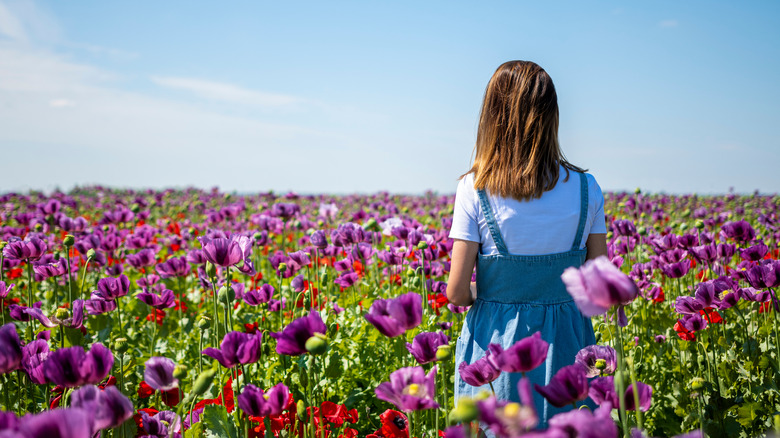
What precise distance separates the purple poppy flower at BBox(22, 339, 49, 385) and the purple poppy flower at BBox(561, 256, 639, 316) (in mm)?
1367

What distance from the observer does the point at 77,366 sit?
4.53 ft

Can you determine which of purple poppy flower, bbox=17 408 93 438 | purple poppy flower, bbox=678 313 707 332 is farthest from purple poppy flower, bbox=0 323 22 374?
purple poppy flower, bbox=678 313 707 332

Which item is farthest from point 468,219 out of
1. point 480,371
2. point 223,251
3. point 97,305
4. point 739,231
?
point 739,231

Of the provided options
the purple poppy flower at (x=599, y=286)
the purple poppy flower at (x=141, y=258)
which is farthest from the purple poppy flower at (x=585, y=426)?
the purple poppy flower at (x=141, y=258)

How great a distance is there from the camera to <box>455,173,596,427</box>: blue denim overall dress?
2139mm

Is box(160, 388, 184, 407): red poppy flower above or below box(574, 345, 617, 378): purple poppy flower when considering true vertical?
below

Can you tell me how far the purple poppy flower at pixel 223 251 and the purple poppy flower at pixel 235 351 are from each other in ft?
1.53

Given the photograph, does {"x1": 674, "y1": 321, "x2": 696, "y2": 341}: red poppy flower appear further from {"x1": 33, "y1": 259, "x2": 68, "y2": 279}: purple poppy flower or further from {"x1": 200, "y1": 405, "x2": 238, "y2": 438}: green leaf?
{"x1": 33, "y1": 259, "x2": 68, "y2": 279}: purple poppy flower

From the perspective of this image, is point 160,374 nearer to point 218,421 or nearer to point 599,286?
point 218,421

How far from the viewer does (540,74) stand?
84.6 inches

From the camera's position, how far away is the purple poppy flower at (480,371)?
145 centimetres

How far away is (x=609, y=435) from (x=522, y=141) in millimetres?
1466

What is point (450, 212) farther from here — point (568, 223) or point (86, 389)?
point (86, 389)

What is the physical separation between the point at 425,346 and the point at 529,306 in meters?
0.72
